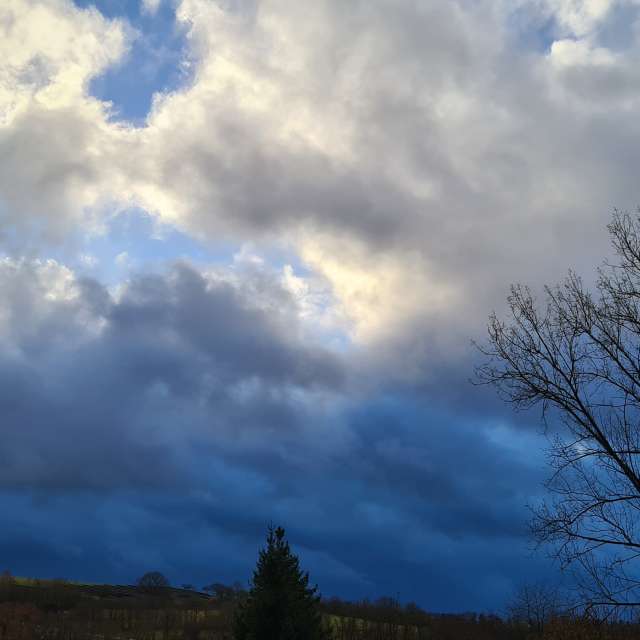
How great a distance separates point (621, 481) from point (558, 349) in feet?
10.7

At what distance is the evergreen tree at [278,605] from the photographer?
28719 mm

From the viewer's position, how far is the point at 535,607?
116m

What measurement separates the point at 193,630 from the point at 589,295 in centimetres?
20009

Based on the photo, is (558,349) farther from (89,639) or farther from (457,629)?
(89,639)

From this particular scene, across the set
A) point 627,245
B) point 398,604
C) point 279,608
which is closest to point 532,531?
point 627,245

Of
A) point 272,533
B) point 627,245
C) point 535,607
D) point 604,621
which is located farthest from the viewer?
point 535,607

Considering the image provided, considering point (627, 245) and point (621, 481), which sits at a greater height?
point (627, 245)

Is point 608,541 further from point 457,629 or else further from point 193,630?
point 193,630

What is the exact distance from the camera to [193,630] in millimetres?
194000

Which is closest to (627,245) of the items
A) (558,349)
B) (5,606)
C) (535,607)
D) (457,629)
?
(558,349)

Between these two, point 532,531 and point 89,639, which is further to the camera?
point 89,639

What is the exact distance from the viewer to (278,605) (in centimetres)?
2908

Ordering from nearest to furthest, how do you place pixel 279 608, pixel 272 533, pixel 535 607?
pixel 279 608, pixel 272 533, pixel 535 607

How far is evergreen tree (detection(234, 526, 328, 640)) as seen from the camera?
28719 mm
